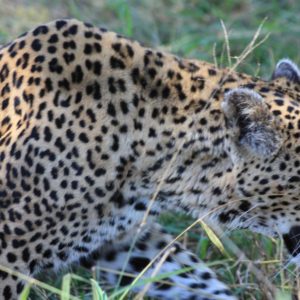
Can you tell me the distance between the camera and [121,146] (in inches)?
239

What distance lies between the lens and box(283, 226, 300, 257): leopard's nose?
20.5ft

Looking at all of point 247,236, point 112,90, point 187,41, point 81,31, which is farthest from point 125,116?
point 187,41

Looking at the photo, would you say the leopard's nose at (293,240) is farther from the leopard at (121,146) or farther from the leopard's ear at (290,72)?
the leopard's ear at (290,72)

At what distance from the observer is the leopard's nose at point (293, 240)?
20.5ft

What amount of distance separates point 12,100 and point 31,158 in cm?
42

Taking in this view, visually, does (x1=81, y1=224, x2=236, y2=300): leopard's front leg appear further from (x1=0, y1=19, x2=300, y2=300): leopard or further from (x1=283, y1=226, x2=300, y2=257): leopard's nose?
(x1=283, y1=226, x2=300, y2=257): leopard's nose

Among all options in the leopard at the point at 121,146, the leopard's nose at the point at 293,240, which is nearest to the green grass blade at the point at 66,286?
the leopard at the point at 121,146

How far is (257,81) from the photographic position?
20.7 feet

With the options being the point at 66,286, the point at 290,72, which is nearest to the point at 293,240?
the point at 290,72

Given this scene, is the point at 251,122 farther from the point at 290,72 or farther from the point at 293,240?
the point at 293,240

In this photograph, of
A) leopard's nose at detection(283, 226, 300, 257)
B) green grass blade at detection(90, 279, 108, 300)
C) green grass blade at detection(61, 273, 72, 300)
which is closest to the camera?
green grass blade at detection(61, 273, 72, 300)

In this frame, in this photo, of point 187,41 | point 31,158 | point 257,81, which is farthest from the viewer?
point 187,41

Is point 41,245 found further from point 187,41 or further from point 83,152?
point 187,41

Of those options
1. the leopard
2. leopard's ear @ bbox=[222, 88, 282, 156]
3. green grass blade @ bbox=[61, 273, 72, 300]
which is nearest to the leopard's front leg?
the leopard
